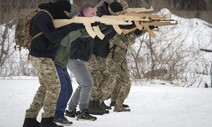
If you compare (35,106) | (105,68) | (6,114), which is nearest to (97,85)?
(105,68)

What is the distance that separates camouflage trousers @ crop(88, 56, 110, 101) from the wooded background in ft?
27.7

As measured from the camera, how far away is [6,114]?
246 inches

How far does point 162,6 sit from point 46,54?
42.6 feet

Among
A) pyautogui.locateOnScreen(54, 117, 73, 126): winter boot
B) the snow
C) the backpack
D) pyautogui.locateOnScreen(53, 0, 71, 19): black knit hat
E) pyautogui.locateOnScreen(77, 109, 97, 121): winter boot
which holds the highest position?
pyautogui.locateOnScreen(53, 0, 71, 19): black knit hat

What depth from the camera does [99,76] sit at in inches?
270

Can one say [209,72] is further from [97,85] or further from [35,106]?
[35,106]

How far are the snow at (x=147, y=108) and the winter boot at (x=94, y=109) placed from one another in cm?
11

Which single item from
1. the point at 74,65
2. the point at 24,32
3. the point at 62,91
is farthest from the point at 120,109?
the point at 24,32

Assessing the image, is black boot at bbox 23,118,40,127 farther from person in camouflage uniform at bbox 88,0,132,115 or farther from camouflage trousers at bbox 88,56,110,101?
camouflage trousers at bbox 88,56,110,101

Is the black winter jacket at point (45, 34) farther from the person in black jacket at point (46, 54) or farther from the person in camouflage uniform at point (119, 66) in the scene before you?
the person in camouflage uniform at point (119, 66)

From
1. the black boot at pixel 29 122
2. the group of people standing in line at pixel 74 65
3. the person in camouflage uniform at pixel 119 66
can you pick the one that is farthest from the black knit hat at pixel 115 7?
the black boot at pixel 29 122

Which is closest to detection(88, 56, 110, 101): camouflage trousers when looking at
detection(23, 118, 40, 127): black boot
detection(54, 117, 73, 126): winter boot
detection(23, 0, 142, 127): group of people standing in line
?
detection(23, 0, 142, 127): group of people standing in line

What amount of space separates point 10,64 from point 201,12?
1101cm

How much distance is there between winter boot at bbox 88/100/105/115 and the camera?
21.8 feet
